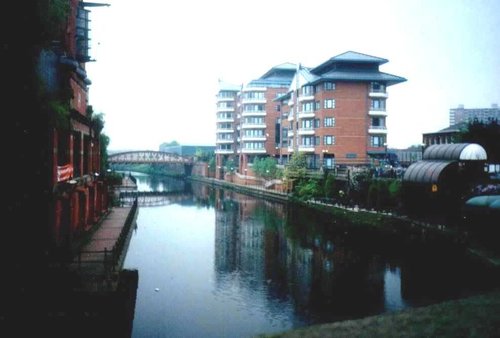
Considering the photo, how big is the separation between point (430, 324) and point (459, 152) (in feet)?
83.7

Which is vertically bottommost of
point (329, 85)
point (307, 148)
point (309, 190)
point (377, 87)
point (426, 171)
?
point (309, 190)

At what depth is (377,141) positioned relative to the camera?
7200 cm

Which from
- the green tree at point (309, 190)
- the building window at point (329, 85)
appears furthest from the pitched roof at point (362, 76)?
the green tree at point (309, 190)

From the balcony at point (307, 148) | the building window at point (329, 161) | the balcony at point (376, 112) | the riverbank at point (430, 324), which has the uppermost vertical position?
the balcony at point (376, 112)

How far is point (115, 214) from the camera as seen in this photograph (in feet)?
157

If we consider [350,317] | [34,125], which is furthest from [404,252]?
[34,125]

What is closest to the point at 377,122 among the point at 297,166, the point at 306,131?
the point at 306,131

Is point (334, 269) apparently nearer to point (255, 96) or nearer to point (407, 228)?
point (407, 228)

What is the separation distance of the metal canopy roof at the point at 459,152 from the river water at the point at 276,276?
29.4 feet

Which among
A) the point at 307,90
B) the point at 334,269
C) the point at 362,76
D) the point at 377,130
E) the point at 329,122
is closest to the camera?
the point at 334,269

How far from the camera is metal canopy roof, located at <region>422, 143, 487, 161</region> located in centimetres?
3959

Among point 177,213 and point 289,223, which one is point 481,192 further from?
point 177,213

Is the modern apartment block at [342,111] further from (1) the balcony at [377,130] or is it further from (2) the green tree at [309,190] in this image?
(2) the green tree at [309,190]

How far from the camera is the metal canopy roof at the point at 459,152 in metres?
39.6
